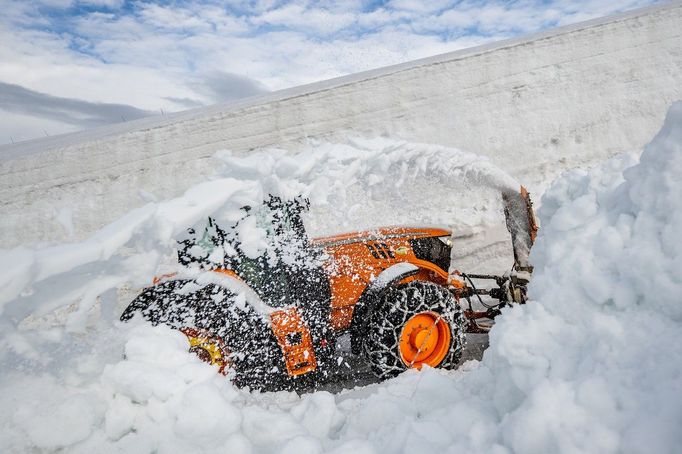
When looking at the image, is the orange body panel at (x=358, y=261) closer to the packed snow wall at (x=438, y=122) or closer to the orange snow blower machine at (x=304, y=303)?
the orange snow blower machine at (x=304, y=303)

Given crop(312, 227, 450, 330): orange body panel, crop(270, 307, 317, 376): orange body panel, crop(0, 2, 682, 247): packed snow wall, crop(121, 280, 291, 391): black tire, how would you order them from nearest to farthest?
crop(121, 280, 291, 391): black tire < crop(270, 307, 317, 376): orange body panel < crop(312, 227, 450, 330): orange body panel < crop(0, 2, 682, 247): packed snow wall

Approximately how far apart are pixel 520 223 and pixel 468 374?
2.41 metres

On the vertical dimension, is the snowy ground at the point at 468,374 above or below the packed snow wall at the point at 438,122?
below

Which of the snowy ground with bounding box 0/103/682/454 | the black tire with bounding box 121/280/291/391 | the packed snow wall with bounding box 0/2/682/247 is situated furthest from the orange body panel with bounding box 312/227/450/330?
the packed snow wall with bounding box 0/2/682/247

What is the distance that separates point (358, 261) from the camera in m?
2.66

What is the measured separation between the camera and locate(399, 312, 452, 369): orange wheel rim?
257 cm

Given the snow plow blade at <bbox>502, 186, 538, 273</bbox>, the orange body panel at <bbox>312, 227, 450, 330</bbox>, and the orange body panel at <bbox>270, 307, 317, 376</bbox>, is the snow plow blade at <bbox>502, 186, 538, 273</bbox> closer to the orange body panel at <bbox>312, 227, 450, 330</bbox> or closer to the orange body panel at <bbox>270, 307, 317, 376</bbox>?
the orange body panel at <bbox>312, 227, 450, 330</bbox>

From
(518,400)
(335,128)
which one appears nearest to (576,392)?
(518,400)

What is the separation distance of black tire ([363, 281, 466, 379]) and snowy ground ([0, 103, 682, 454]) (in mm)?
→ 1058

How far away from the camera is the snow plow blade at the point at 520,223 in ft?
10.3

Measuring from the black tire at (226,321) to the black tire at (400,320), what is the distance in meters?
0.57

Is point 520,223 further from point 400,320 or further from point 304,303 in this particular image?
point 304,303

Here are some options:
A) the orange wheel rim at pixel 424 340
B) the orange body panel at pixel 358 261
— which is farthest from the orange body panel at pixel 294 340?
the orange wheel rim at pixel 424 340

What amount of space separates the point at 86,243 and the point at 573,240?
1.35 metres
